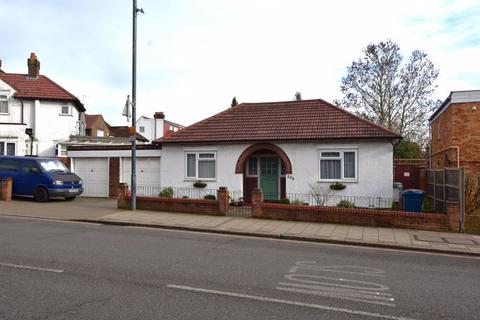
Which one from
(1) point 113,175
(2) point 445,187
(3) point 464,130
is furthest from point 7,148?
(3) point 464,130

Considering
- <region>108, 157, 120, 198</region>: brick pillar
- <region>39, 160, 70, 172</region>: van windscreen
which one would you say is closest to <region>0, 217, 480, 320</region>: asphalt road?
<region>39, 160, 70, 172</region>: van windscreen

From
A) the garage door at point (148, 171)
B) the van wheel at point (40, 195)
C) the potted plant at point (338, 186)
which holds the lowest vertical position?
the van wheel at point (40, 195)

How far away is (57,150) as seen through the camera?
27.1 meters

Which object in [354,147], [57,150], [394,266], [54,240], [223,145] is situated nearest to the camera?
[394,266]

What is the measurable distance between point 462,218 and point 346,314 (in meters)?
8.53

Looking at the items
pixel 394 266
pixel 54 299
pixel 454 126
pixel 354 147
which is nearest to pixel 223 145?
pixel 354 147

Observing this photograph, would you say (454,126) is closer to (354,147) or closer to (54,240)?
(354,147)

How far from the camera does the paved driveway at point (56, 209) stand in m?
14.2

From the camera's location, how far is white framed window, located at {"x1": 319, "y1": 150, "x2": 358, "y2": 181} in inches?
680

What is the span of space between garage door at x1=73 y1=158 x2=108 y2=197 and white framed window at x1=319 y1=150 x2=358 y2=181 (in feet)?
36.8

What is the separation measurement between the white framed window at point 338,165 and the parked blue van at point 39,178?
1119 cm

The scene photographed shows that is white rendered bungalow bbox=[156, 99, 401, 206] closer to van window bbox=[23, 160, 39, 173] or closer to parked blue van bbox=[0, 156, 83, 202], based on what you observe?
parked blue van bbox=[0, 156, 83, 202]

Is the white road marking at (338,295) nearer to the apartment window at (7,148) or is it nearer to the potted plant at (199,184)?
the potted plant at (199,184)

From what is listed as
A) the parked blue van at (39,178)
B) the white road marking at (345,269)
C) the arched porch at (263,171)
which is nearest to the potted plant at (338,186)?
the arched porch at (263,171)
